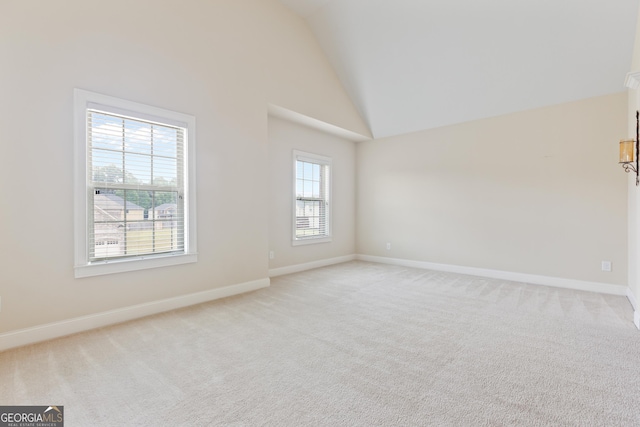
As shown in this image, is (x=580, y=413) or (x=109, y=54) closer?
(x=580, y=413)

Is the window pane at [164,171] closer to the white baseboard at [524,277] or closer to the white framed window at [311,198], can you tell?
the white framed window at [311,198]

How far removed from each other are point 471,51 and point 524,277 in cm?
339

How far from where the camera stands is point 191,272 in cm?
355

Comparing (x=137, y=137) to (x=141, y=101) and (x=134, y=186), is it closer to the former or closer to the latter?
(x=141, y=101)

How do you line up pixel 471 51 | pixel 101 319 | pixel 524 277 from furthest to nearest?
pixel 524 277 < pixel 471 51 < pixel 101 319

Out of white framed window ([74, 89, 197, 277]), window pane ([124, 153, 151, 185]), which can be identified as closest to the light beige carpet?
white framed window ([74, 89, 197, 277])

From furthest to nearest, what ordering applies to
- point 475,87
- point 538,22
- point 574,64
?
point 475,87 → point 574,64 → point 538,22

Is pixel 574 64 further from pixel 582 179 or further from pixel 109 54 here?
pixel 109 54

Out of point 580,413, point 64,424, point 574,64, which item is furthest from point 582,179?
point 64,424

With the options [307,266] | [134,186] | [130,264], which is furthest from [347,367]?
[307,266]

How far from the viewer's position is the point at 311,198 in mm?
5754

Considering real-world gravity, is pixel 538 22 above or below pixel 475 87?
above

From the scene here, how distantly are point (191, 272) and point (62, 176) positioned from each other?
155 centimetres

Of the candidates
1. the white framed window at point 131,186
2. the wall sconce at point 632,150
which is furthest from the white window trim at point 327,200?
the wall sconce at point 632,150
